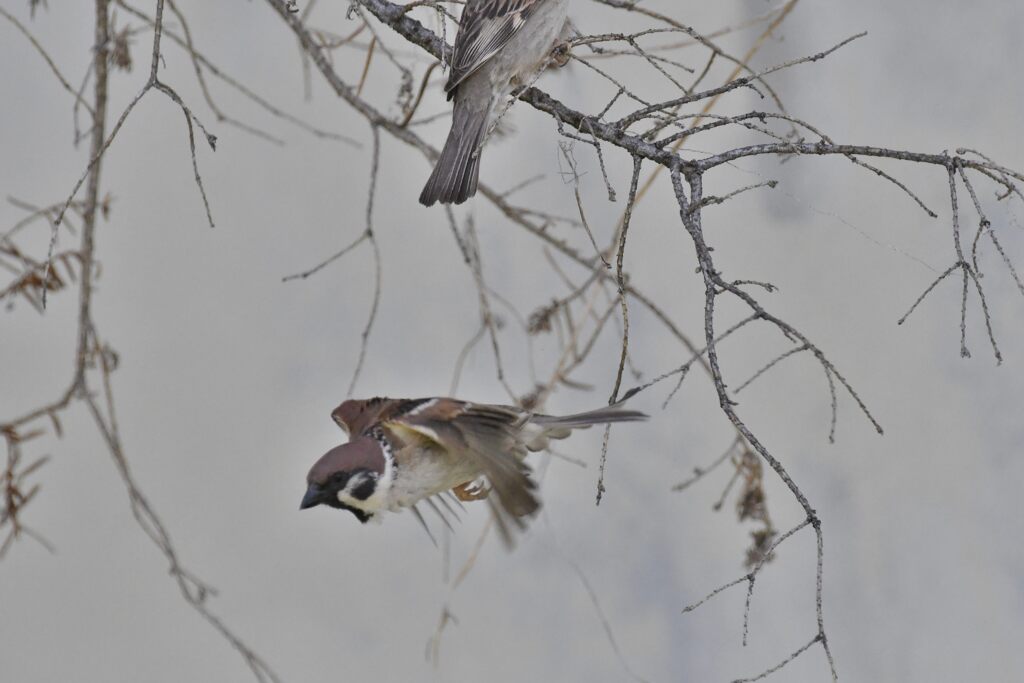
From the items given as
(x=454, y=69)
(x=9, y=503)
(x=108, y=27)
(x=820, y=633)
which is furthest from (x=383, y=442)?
(x=108, y=27)

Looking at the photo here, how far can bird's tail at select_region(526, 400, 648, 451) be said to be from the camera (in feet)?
2.65

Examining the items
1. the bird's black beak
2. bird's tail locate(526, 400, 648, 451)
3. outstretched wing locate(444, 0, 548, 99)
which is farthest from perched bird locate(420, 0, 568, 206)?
the bird's black beak

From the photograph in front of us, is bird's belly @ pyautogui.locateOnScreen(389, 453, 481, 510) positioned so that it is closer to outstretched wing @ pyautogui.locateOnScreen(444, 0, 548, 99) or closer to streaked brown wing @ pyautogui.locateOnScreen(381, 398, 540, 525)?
streaked brown wing @ pyautogui.locateOnScreen(381, 398, 540, 525)

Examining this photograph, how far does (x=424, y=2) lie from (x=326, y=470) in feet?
1.87

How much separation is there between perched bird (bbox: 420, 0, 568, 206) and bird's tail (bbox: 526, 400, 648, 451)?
54cm

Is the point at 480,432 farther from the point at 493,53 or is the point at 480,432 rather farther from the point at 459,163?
the point at 493,53

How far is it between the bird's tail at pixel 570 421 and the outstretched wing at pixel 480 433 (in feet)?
0.05

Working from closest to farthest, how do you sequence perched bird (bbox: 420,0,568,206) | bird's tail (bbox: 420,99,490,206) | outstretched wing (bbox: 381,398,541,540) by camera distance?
outstretched wing (bbox: 381,398,541,540)
bird's tail (bbox: 420,99,490,206)
perched bird (bbox: 420,0,568,206)

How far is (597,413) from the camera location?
2.80 ft

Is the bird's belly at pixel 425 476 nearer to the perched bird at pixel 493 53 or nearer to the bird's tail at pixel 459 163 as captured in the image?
the bird's tail at pixel 459 163

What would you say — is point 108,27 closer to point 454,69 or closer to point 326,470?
point 454,69

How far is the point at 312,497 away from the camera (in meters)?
0.78

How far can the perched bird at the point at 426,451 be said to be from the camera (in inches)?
30.8

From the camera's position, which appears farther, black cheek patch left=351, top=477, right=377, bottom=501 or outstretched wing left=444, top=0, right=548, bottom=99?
outstretched wing left=444, top=0, right=548, bottom=99
